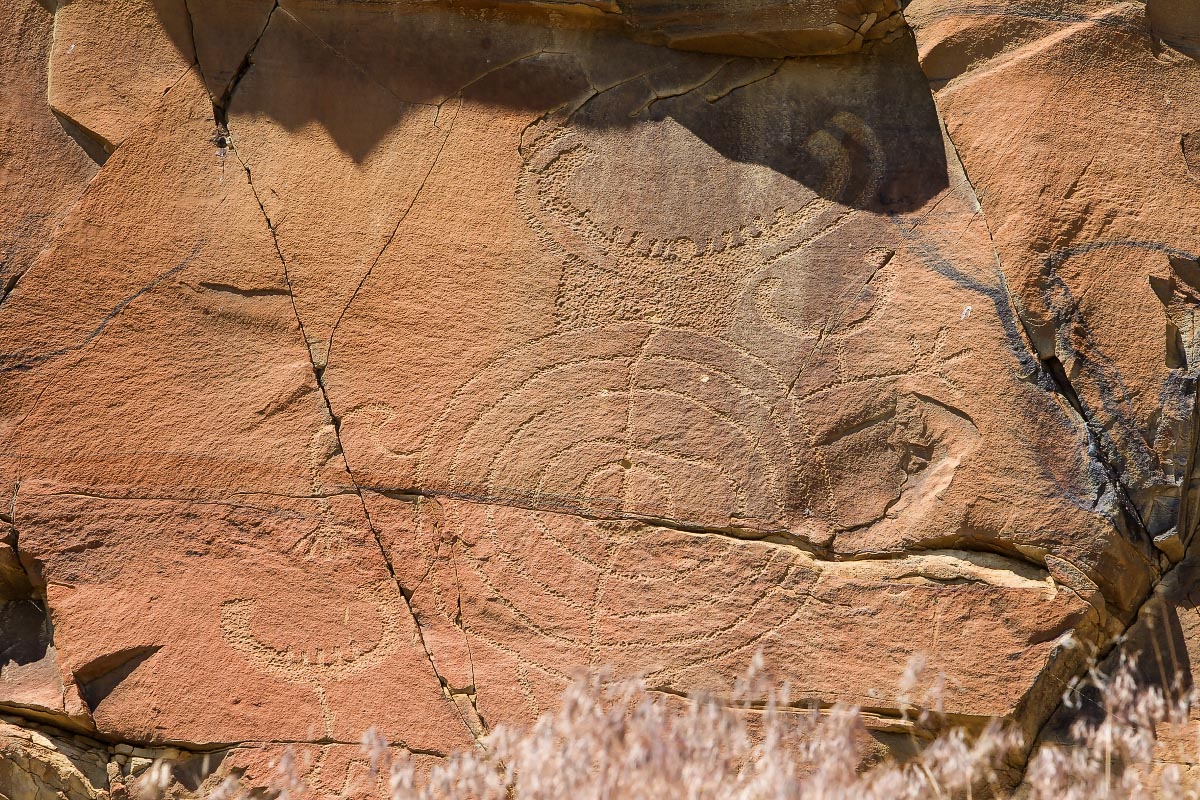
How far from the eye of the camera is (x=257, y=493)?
2.53 meters

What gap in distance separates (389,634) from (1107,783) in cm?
139

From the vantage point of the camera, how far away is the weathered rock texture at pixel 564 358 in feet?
7.97

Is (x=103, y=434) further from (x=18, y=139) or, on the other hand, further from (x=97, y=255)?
(x=18, y=139)

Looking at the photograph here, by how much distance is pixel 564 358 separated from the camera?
101 inches

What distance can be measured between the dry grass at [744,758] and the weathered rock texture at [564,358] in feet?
0.27

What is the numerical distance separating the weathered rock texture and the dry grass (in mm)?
84

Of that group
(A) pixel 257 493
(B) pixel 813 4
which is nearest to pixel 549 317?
(A) pixel 257 493

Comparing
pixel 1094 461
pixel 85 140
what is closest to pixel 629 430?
pixel 1094 461

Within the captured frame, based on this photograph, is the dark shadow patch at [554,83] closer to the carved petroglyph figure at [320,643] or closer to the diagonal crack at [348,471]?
the diagonal crack at [348,471]

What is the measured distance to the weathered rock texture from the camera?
7.97 ft

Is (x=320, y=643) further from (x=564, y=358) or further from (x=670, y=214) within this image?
(x=670, y=214)

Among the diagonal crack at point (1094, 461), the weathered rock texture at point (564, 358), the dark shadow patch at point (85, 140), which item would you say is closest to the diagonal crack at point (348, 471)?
the weathered rock texture at point (564, 358)

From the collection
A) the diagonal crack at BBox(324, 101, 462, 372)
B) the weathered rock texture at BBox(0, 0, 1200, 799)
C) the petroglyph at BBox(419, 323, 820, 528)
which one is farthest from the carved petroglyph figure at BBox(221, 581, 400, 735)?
the diagonal crack at BBox(324, 101, 462, 372)

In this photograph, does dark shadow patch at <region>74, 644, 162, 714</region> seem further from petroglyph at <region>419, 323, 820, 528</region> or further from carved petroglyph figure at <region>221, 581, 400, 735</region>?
petroglyph at <region>419, 323, 820, 528</region>
